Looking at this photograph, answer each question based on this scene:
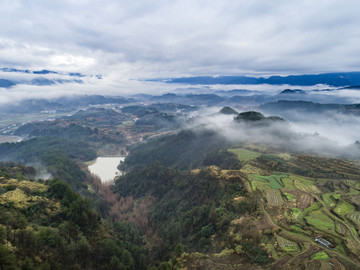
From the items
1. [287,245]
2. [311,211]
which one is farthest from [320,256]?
[311,211]

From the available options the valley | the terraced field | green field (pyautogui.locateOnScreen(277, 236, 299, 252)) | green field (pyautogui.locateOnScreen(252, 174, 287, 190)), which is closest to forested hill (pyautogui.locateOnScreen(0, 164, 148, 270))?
the valley

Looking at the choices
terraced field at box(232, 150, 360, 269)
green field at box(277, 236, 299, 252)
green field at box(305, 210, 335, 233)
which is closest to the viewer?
terraced field at box(232, 150, 360, 269)

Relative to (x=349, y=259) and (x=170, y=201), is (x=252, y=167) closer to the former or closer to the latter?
(x=170, y=201)

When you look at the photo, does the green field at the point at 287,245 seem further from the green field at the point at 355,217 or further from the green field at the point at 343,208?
the green field at the point at 343,208

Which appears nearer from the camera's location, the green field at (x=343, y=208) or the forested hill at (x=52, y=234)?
the forested hill at (x=52, y=234)

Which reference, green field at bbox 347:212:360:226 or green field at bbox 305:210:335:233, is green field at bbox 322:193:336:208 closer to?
green field at bbox 347:212:360:226

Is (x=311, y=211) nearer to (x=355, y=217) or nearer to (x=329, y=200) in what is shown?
(x=355, y=217)

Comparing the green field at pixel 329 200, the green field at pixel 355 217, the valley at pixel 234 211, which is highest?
the green field at pixel 355 217

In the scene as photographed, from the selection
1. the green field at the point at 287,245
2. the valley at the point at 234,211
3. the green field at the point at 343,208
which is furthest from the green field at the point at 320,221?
the green field at the point at 287,245

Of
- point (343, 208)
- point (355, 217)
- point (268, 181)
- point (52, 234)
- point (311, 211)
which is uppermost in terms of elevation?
point (52, 234)

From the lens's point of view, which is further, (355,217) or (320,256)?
(355,217)

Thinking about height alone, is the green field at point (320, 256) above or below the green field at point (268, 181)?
above
